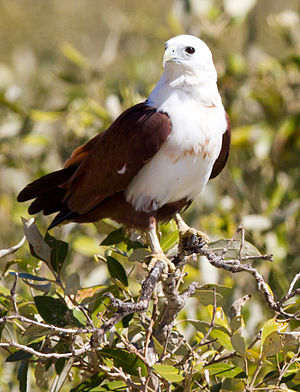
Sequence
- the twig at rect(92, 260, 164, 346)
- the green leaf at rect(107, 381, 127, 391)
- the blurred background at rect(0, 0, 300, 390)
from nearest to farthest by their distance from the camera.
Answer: the twig at rect(92, 260, 164, 346)
the green leaf at rect(107, 381, 127, 391)
the blurred background at rect(0, 0, 300, 390)

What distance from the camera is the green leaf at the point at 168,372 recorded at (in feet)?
6.37

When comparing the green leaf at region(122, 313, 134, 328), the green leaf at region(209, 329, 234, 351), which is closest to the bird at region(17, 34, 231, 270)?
the green leaf at region(122, 313, 134, 328)

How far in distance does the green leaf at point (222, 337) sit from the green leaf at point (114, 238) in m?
0.55

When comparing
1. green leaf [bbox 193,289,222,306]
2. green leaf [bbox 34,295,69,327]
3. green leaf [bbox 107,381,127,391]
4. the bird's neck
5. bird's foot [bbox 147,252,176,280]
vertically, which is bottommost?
green leaf [bbox 107,381,127,391]

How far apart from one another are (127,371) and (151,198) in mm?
835

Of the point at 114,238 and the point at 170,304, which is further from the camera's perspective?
the point at 114,238

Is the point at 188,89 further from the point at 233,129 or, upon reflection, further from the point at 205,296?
the point at 233,129

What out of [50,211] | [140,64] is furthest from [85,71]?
[50,211]

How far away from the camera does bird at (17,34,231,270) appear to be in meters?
2.64

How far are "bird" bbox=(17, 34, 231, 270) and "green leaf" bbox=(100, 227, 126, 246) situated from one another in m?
0.14

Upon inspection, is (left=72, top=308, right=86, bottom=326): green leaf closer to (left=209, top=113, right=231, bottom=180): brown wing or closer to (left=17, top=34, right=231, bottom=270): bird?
(left=17, top=34, right=231, bottom=270): bird

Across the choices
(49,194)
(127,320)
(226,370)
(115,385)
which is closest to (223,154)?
(49,194)

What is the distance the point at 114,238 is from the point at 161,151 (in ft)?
1.29

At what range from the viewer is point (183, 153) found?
104 inches
